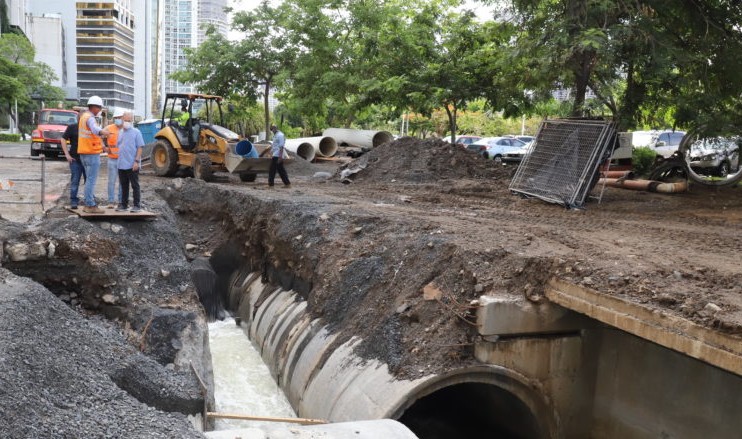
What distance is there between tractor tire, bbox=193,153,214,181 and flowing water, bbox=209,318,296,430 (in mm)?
5823

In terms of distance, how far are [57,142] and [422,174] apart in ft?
48.5

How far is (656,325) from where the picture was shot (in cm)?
596

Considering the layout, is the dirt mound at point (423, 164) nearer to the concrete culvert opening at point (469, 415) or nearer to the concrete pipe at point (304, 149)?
the concrete pipe at point (304, 149)

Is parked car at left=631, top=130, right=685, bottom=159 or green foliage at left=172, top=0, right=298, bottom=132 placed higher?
green foliage at left=172, top=0, right=298, bottom=132

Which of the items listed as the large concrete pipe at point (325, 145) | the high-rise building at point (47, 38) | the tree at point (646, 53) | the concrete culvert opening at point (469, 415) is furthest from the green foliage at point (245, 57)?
the high-rise building at point (47, 38)

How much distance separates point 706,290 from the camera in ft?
20.9

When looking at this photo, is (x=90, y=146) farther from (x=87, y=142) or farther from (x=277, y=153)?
(x=277, y=153)

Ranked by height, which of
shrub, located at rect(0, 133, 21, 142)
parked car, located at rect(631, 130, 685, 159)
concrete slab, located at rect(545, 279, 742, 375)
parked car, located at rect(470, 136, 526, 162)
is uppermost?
parked car, located at rect(631, 130, 685, 159)

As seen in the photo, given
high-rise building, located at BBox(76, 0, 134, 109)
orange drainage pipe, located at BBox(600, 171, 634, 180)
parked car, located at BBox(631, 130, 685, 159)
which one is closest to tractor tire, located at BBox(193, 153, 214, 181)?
orange drainage pipe, located at BBox(600, 171, 634, 180)

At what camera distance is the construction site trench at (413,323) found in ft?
18.3

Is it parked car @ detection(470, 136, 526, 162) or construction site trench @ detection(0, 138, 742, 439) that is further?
parked car @ detection(470, 136, 526, 162)

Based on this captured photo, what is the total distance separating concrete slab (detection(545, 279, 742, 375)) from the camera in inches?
212

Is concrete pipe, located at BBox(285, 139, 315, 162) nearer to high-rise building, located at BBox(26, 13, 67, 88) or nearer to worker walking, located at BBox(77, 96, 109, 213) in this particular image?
worker walking, located at BBox(77, 96, 109, 213)

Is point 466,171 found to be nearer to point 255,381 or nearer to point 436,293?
point 255,381
